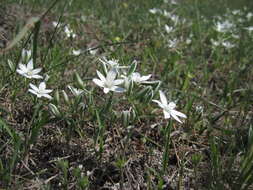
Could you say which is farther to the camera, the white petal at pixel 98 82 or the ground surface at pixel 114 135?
the white petal at pixel 98 82

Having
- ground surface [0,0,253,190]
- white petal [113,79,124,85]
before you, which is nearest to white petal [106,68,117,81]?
white petal [113,79,124,85]

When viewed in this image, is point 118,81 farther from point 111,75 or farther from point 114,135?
point 114,135

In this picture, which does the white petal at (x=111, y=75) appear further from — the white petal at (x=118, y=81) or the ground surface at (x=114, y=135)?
the ground surface at (x=114, y=135)

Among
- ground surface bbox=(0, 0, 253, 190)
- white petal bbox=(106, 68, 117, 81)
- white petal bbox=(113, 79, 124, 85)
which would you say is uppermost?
white petal bbox=(106, 68, 117, 81)

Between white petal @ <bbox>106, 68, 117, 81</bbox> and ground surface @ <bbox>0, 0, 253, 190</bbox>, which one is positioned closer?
ground surface @ <bbox>0, 0, 253, 190</bbox>

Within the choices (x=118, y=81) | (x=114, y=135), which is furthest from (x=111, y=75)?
(x=114, y=135)

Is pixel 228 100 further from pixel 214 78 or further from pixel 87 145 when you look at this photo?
pixel 87 145

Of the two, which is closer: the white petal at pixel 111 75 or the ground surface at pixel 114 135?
the ground surface at pixel 114 135

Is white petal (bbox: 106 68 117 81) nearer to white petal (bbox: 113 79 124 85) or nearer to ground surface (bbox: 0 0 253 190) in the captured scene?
white petal (bbox: 113 79 124 85)

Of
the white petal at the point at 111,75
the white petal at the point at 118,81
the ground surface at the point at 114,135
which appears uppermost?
the white petal at the point at 111,75

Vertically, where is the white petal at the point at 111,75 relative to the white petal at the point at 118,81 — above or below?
above

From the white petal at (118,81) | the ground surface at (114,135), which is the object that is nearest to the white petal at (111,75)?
the white petal at (118,81)

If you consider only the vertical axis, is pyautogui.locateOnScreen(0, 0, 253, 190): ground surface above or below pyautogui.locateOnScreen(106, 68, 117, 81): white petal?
below

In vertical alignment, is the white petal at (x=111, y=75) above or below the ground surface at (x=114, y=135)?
above
